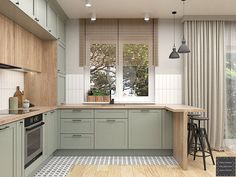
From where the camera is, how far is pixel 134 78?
19.0ft

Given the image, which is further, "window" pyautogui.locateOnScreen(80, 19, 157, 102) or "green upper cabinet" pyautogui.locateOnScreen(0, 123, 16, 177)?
"window" pyautogui.locateOnScreen(80, 19, 157, 102)

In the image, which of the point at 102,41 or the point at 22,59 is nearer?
the point at 22,59

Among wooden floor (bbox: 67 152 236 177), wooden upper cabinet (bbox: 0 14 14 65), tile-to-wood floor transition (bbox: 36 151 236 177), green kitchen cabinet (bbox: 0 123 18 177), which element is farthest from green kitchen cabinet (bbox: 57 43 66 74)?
green kitchen cabinet (bbox: 0 123 18 177)

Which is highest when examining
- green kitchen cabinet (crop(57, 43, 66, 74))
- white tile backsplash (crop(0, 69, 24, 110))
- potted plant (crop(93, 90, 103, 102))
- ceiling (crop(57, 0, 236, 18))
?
ceiling (crop(57, 0, 236, 18))

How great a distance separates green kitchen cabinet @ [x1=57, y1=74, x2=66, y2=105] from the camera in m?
5.10

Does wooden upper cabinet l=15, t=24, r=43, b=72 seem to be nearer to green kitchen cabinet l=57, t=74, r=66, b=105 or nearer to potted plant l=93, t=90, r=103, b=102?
green kitchen cabinet l=57, t=74, r=66, b=105

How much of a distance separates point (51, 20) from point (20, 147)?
7.33 ft

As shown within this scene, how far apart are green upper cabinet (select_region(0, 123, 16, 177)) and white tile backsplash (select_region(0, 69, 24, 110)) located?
4.09ft

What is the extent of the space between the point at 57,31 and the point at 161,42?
81.2 inches

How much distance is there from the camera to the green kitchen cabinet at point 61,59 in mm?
5109

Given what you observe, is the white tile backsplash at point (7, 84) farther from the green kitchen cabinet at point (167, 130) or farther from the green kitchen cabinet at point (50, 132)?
the green kitchen cabinet at point (167, 130)

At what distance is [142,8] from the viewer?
16.1 ft

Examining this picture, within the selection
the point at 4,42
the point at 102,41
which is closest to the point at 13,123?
the point at 4,42

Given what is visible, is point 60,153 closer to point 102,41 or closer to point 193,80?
point 102,41
